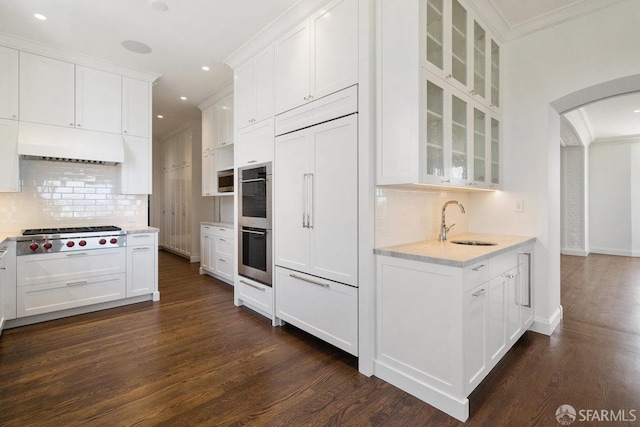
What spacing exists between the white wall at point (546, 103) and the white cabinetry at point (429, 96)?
30.4 inches

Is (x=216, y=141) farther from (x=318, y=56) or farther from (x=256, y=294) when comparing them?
(x=318, y=56)

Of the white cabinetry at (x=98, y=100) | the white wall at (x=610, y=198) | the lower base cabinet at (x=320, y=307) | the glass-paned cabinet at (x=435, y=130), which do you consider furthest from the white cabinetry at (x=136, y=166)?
the white wall at (x=610, y=198)

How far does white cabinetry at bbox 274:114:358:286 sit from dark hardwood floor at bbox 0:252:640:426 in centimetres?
74

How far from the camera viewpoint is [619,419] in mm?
1709

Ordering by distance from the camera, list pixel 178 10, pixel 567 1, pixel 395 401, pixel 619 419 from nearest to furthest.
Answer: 1. pixel 619 419
2. pixel 395 401
3. pixel 567 1
4. pixel 178 10

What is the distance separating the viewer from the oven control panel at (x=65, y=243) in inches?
118

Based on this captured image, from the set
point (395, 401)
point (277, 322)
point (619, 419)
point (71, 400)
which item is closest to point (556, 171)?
point (619, 419)

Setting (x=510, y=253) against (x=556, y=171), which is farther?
(x=556, y=171)

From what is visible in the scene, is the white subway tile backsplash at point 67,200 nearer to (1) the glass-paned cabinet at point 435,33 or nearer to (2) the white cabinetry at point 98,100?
(2) the white cabinetry at point 98,100

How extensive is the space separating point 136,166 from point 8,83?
4.63 feet

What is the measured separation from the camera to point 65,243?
3.17m

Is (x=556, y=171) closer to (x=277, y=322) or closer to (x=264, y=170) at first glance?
(x=264, y=170)

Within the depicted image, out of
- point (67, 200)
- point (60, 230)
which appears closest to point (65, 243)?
point (60, 230)

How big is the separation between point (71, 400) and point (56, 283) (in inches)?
72.5
